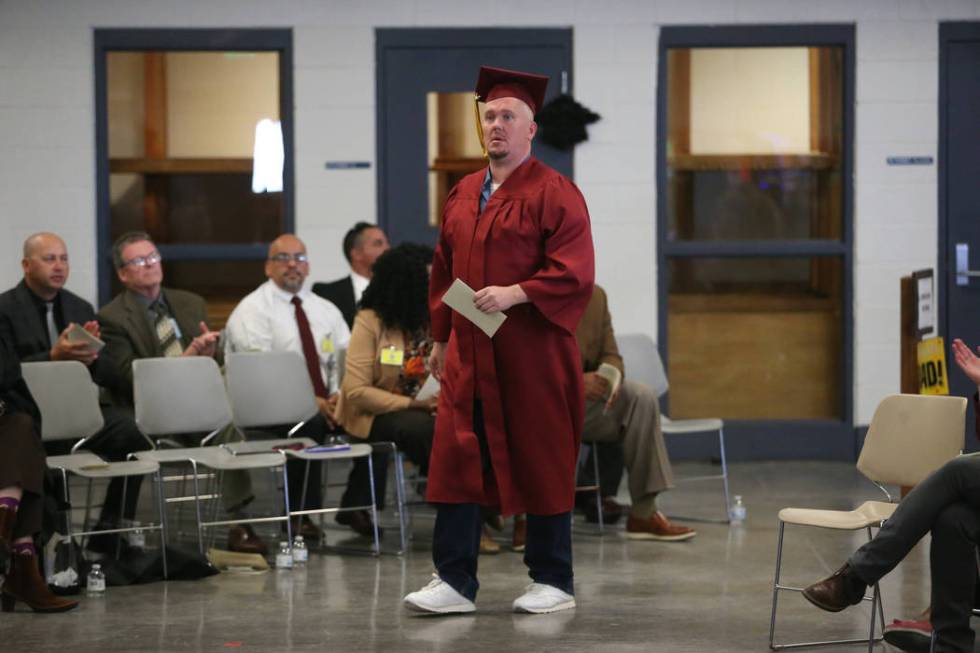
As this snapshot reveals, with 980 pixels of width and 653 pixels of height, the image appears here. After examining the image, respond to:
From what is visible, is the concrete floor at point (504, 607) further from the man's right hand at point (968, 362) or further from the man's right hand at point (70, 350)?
the man's right hand at point (70, 350)

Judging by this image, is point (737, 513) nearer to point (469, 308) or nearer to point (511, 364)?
point (511, 364)

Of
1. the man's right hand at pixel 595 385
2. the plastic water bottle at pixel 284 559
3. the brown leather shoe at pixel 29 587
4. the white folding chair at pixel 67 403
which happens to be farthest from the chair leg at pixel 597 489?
the brown leather shoe at pixel 29 587

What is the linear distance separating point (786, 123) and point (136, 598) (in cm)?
499

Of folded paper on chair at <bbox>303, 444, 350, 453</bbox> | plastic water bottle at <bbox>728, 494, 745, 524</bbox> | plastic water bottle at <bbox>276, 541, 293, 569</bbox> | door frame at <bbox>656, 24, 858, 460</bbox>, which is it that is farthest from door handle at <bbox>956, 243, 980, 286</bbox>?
plastic water bottle at <bbox>276, 541, 293, 569</bbox>

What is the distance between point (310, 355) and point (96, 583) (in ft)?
6.14

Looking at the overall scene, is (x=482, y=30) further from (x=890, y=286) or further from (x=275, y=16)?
(x=890, y=286)

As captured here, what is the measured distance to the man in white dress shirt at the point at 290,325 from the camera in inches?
267

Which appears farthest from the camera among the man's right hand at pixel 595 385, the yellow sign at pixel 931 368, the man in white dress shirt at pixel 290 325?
the man in white dress shirt at pixel 290 325

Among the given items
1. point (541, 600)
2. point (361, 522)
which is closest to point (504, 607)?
point (541, 600)

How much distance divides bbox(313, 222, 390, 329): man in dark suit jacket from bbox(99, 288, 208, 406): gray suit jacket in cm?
107

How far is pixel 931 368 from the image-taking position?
555 centimetres

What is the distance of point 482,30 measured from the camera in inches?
333

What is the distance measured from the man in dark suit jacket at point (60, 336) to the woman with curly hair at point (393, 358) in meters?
0.91

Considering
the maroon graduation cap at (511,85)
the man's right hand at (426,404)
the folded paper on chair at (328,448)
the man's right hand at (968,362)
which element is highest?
the maroon graduation cap at (511,85)
